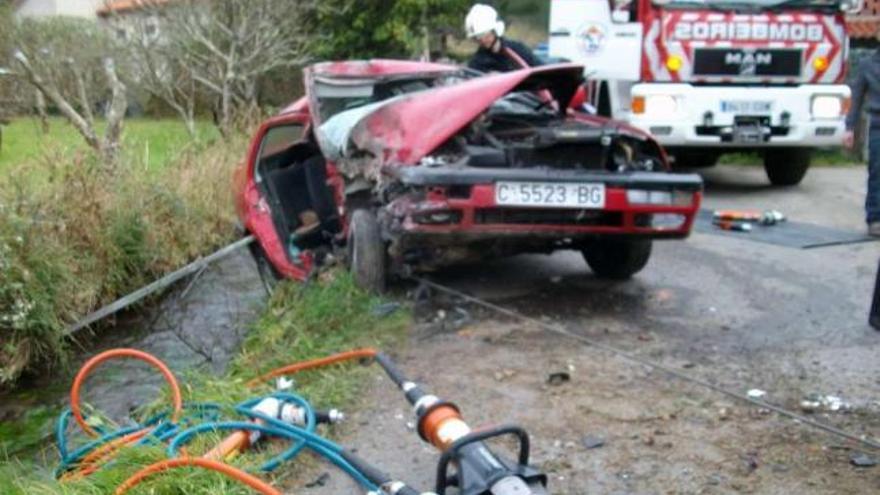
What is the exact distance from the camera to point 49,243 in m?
6.14

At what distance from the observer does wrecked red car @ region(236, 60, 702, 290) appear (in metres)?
5.35

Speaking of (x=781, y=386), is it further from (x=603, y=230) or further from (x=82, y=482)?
(x=82, y=482)

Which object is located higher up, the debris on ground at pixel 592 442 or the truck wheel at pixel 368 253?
the truck wheel at pixel 368 253

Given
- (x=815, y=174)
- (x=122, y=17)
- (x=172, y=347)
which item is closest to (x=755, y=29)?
(x=815, y=174)

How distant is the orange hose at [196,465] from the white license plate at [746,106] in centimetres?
758

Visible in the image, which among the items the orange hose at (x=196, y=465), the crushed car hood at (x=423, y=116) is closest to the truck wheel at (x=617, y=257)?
the crushed car hood at (x=423, y=116)

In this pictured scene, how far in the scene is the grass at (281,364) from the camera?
11.2 feet

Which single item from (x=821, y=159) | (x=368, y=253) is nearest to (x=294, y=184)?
(x=368, y=253)

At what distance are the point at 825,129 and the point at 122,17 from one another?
32.1 feet

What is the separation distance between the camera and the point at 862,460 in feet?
12.0

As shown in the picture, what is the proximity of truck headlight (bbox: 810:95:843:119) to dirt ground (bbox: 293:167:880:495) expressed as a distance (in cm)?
270

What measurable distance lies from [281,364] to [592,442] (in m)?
1.89

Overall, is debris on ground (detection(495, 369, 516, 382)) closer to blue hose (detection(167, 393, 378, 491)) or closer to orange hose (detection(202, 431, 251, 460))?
blue hose (detection(167, 393, 378, 491))

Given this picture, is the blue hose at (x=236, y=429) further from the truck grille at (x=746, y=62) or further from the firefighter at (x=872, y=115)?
the truck grille at (x=746, y=62)
